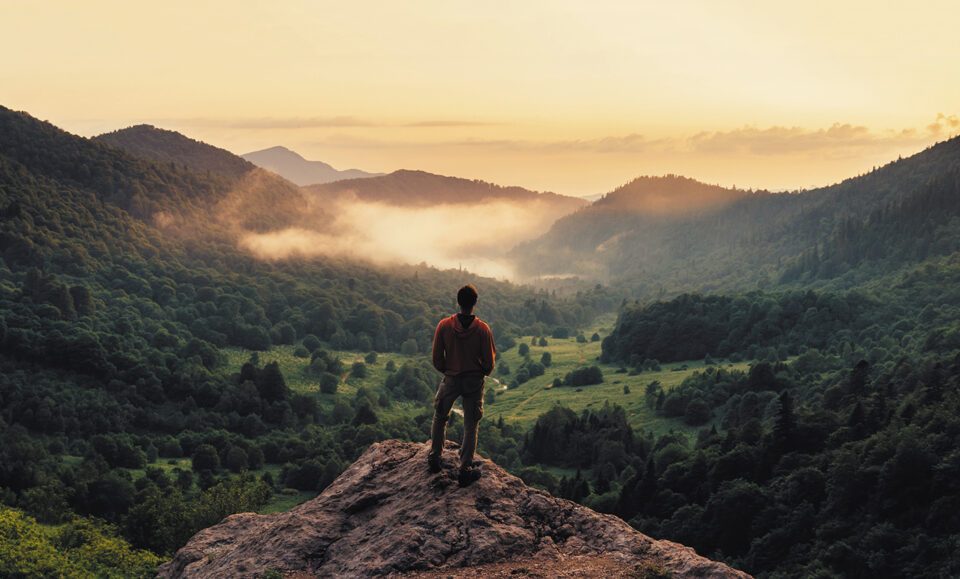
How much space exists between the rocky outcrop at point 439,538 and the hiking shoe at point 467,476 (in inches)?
6.0

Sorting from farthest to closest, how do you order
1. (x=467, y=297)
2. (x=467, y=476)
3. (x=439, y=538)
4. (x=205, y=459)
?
(x=205, y=459) < (x=467, y=476) < (x=467, y=297) < (x=439, y=538)

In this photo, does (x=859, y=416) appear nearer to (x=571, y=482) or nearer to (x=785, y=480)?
(x=785, y=480)

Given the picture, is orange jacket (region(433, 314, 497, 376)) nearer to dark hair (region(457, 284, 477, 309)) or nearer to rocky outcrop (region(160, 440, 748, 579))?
dark hair (region(457, 284, 477, 309))

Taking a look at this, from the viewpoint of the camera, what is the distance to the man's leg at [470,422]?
23.4 meters

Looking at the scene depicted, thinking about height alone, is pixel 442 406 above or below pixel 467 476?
above

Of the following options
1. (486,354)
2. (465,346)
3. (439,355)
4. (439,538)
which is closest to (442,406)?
(439,355)

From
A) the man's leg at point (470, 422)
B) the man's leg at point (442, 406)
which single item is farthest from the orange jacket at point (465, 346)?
the man's leg at point (470, 422)

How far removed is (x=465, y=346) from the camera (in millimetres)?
23516

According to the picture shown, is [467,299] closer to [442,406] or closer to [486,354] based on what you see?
[486,354]

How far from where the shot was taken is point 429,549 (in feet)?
70.9

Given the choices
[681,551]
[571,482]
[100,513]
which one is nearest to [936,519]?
[571,482]

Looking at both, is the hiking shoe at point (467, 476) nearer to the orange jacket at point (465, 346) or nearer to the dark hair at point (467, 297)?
the orange jacket at point (465, 346)

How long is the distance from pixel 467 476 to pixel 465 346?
3446 mm

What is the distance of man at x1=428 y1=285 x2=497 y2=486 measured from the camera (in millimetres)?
23391
